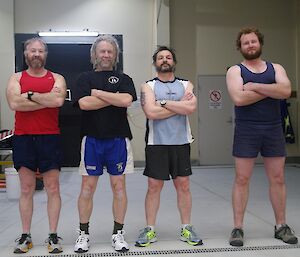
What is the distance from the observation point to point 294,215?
4172mm

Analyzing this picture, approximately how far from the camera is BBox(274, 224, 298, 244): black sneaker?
3158 mm

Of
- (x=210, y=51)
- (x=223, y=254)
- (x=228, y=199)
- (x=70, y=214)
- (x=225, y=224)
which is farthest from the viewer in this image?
(x=210, y=51)

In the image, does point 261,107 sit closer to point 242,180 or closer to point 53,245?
point 242,180

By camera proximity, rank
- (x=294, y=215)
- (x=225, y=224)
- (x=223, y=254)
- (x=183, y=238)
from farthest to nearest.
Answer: (x=294, y=215)
(x=225, y=224)
(x=183, y=238)
(x=223, y=254)

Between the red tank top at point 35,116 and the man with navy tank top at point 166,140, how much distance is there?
735mm

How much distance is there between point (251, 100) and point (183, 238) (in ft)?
3.98

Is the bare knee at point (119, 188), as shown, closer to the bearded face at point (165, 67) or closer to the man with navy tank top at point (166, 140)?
the man with navy tank top at point (166, 140)

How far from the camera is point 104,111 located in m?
3.08

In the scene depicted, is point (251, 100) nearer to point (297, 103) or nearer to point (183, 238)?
point (183, 238)

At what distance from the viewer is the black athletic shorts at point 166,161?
318 cm

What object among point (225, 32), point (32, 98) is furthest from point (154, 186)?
point (225, 32)

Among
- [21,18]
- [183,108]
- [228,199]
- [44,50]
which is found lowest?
[228,199]

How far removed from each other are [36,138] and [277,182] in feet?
6.32

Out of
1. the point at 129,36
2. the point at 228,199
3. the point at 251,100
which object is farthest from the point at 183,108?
the point at 129,36
